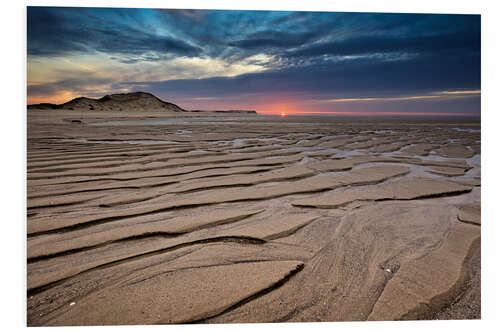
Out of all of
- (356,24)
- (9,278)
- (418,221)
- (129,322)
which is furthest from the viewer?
(356,24)

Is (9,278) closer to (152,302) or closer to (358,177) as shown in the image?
(152,302)

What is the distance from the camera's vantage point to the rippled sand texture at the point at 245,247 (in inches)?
47.3

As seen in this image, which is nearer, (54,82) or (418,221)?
(418,221)

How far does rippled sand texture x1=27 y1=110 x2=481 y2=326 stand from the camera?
1200 mm

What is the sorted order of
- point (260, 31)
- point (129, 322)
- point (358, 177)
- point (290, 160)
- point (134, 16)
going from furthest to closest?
point (290, 160) < point (358, 177) < point (260, 31) < point (134, 16) < point (129, 322)

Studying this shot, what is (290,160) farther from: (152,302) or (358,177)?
(152,302)

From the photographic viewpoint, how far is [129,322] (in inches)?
45.1

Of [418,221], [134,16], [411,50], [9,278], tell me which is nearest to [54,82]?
[134,16]

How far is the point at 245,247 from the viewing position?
1582mm

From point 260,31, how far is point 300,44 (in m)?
0.77
